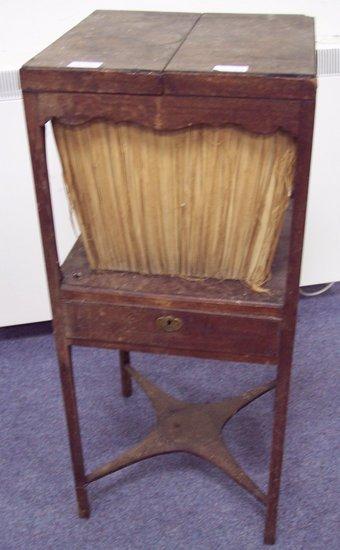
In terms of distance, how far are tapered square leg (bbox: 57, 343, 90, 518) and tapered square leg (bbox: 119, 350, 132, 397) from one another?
1.22ft

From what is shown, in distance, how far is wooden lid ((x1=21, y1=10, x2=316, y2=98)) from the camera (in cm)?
90

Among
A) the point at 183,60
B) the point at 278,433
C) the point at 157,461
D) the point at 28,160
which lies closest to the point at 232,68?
the point at 183,60

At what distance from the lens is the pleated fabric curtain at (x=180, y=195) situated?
3.22 feet

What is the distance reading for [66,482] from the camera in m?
1.54

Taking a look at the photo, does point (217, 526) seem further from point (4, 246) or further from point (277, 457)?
point (4, 246)

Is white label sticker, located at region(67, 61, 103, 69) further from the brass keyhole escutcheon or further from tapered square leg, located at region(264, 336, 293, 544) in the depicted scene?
tapered square leg, located at region(264, 336, 293, 544)

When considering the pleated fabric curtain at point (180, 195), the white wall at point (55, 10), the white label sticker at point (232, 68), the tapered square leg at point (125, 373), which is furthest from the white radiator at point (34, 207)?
the white label sticker at point (232, 68)

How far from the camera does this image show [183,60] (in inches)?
38.0

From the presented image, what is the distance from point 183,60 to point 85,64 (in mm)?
141

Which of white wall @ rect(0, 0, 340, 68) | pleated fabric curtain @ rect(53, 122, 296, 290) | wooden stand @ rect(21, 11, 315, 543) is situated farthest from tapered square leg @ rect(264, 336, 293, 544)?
white wall @ rect(0, 0, 340, 68)

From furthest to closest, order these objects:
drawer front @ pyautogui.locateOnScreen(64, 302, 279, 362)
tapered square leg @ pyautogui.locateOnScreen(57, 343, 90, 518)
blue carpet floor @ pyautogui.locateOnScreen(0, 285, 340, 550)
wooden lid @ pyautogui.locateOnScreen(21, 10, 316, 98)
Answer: blue carpet floor @ pyautogui.locateOnScreen(0, 285, 340, 550) < tapered square leg @ pyautogui.locateOnScreen(57, 343, 90, 518) < drawer front @ pyautogui.locateOnScreen(64, 302, 279, 362) < wooden lid @ pyautogui.locateOnScreen(21, 10, 316, 98)

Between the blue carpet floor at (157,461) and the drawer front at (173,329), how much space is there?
0.48 meters

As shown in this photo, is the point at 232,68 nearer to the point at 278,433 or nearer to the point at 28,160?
the point at 278,433

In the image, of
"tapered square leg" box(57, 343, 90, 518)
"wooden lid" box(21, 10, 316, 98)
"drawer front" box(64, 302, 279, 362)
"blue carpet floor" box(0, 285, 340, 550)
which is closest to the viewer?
"wooden lid" box(21, 10, 316, 98)
